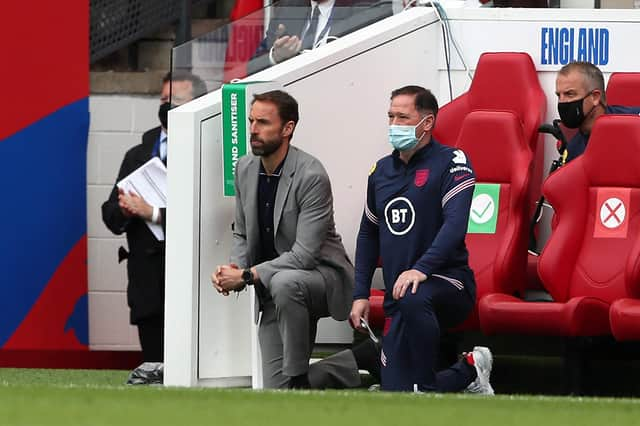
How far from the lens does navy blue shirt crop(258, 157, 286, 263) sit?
8648 mm

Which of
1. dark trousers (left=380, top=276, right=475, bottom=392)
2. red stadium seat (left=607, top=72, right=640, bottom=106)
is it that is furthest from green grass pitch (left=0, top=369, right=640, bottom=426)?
red stadium seat (left=607, top=72, right=640, bottom=106)

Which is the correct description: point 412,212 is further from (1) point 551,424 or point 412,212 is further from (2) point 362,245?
(1) point 551,424

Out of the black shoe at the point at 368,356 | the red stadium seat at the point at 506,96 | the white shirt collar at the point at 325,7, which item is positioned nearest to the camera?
the black shoe at the point at 368,356

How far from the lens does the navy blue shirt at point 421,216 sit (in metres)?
8.20

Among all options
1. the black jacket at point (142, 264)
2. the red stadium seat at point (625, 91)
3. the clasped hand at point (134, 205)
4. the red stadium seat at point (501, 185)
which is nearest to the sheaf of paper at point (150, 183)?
the clasped hand at point (134, 205)

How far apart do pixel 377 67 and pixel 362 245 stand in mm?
1648

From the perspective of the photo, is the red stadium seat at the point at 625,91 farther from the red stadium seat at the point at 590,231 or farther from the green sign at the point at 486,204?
the green sign at the point at 486,204

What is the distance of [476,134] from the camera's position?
30.9 feet

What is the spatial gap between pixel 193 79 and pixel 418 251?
6.11 ft

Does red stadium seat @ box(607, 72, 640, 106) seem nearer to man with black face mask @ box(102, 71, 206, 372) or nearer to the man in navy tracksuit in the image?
the man in navy tracksuit

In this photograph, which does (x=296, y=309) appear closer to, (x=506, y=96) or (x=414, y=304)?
(x=414, y=304)

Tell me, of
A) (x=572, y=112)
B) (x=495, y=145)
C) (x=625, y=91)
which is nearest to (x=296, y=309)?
(x=495, y=145)

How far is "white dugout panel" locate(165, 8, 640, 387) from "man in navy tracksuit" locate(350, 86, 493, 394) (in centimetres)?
86

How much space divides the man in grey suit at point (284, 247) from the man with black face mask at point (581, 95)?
1.36m
